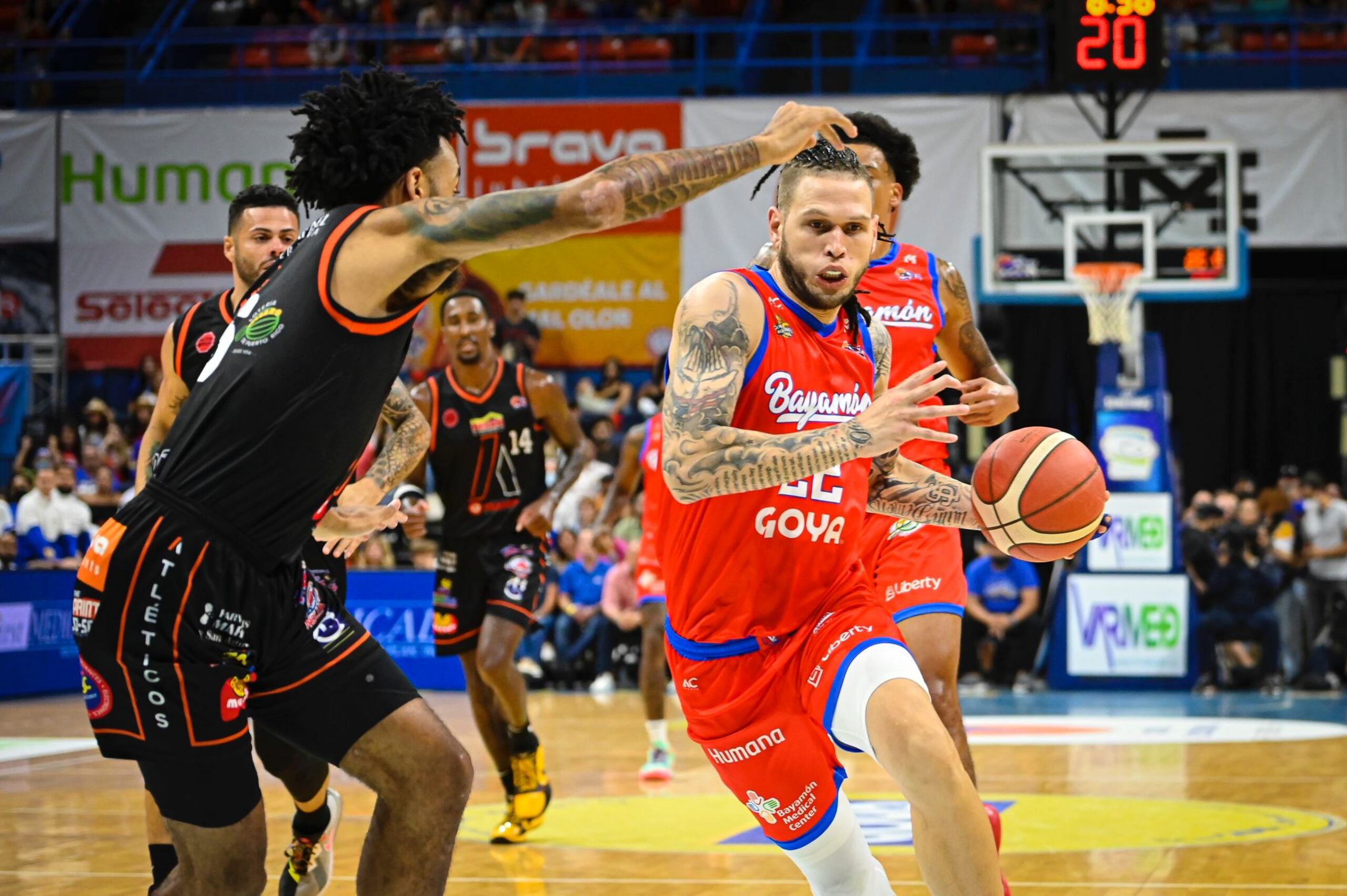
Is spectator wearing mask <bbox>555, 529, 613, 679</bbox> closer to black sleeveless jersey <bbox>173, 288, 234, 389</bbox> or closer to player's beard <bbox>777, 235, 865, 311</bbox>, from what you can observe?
black sleeveless jersey <bbox>173, 288, 234, 389</bbox>

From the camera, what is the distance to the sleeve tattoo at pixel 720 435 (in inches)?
152

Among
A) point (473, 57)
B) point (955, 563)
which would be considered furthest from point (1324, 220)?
point (955, 563)

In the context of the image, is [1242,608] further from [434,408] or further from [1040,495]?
[1040,495]

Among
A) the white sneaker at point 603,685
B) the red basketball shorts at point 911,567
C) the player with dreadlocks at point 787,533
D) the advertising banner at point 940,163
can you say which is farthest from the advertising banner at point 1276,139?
the player with dreadlocks at point 787,533

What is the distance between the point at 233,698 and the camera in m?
3.67

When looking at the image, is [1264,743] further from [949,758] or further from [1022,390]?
[1022,390]

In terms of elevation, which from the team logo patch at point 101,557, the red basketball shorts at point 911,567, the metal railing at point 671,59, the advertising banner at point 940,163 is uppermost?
the metal railing at point 671,59

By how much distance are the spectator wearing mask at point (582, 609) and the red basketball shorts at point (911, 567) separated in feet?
34.0

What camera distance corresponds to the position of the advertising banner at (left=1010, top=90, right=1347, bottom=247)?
1767 centimetres

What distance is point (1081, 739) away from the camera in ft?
36.8

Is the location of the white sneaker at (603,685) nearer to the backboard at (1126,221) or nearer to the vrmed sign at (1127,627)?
the vrmed sign at (1127,627)

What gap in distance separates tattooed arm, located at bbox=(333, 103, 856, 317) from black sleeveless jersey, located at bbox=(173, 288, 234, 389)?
1.96 metres

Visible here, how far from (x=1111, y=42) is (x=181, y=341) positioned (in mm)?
10889

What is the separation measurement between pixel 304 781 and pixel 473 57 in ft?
55.5
